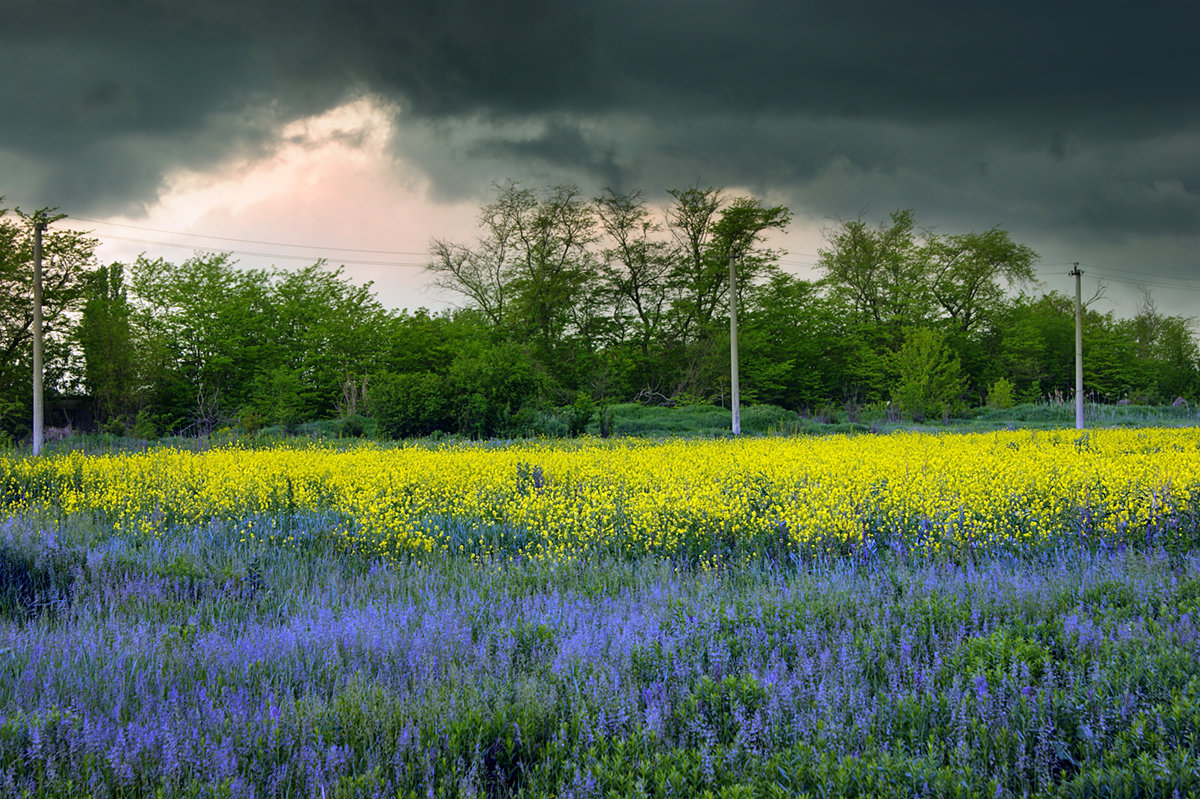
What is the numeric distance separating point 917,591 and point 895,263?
46364mm

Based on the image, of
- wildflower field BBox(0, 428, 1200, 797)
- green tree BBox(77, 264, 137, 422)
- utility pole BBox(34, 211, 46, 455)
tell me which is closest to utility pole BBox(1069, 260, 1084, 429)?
wildflower field BBox(0, 428, 1200, 797)

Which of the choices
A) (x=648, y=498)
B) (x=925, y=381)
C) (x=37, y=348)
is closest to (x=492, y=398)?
(x=37, y=348)

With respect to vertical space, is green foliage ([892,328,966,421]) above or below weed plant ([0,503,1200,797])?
above

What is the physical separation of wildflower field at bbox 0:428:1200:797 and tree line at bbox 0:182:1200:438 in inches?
644

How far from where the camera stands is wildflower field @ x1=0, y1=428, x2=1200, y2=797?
292 cm

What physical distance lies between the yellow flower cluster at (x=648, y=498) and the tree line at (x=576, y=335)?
11939 mm

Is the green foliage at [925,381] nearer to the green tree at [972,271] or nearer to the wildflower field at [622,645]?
the green tree at [972,271]

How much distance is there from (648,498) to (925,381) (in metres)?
29.8

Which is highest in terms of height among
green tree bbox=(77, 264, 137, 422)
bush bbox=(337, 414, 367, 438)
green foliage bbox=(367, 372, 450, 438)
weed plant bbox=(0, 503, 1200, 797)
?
green tree bbox=(77, 264, 137, 422)

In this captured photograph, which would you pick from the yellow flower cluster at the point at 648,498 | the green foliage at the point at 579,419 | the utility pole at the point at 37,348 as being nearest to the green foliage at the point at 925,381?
the green foliage at the point at 579,419

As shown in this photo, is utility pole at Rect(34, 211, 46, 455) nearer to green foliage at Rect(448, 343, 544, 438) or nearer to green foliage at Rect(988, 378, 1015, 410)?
green foliage at Rect(448, 343, 544, 438)

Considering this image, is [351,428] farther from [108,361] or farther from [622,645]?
[622,645]

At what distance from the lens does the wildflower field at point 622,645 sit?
2.92m

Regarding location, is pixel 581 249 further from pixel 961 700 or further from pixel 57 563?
pixel 961 700
